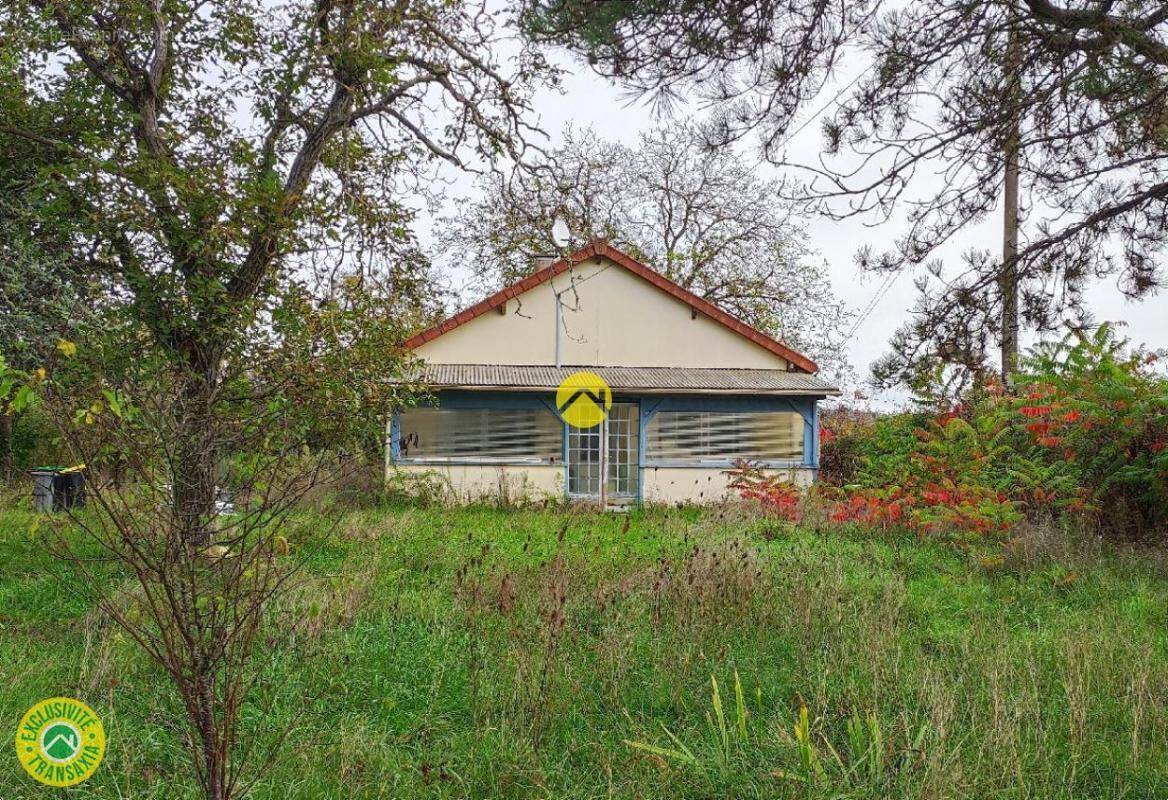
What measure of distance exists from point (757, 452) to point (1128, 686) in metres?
11.9

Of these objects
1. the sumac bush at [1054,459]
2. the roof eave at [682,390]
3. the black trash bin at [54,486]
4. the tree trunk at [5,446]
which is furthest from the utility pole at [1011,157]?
the tree trunk at [5,446]

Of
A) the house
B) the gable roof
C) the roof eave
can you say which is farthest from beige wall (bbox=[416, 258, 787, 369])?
the roof eave

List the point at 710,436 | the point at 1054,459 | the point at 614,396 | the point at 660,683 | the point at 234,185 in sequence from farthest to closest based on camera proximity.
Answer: the point at 710,436
the point at 614,396
the point at 1054,459
the point at 234,185
the point at 660,683

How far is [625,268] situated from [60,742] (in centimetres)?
1428

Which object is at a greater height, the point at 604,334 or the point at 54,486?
the point at 604,334

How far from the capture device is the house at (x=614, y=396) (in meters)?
15.1

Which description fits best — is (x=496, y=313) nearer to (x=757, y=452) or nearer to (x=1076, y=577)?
(x=757, y=452)

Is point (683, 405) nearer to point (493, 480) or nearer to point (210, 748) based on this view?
point (493, 480)

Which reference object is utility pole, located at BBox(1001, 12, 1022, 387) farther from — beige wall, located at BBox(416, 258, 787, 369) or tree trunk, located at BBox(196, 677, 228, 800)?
beige wall, located at BBox(416, 258, 787, 369)

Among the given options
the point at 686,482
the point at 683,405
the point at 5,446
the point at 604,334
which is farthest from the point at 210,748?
the point at 5,446

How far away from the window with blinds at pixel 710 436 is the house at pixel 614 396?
21 millimetres

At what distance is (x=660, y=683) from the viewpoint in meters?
4.42

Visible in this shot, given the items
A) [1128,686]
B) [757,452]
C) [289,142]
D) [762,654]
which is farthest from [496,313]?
[1128,686]

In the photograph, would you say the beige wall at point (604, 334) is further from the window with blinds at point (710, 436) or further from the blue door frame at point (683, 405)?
the window with blinds at point (710, 436)
